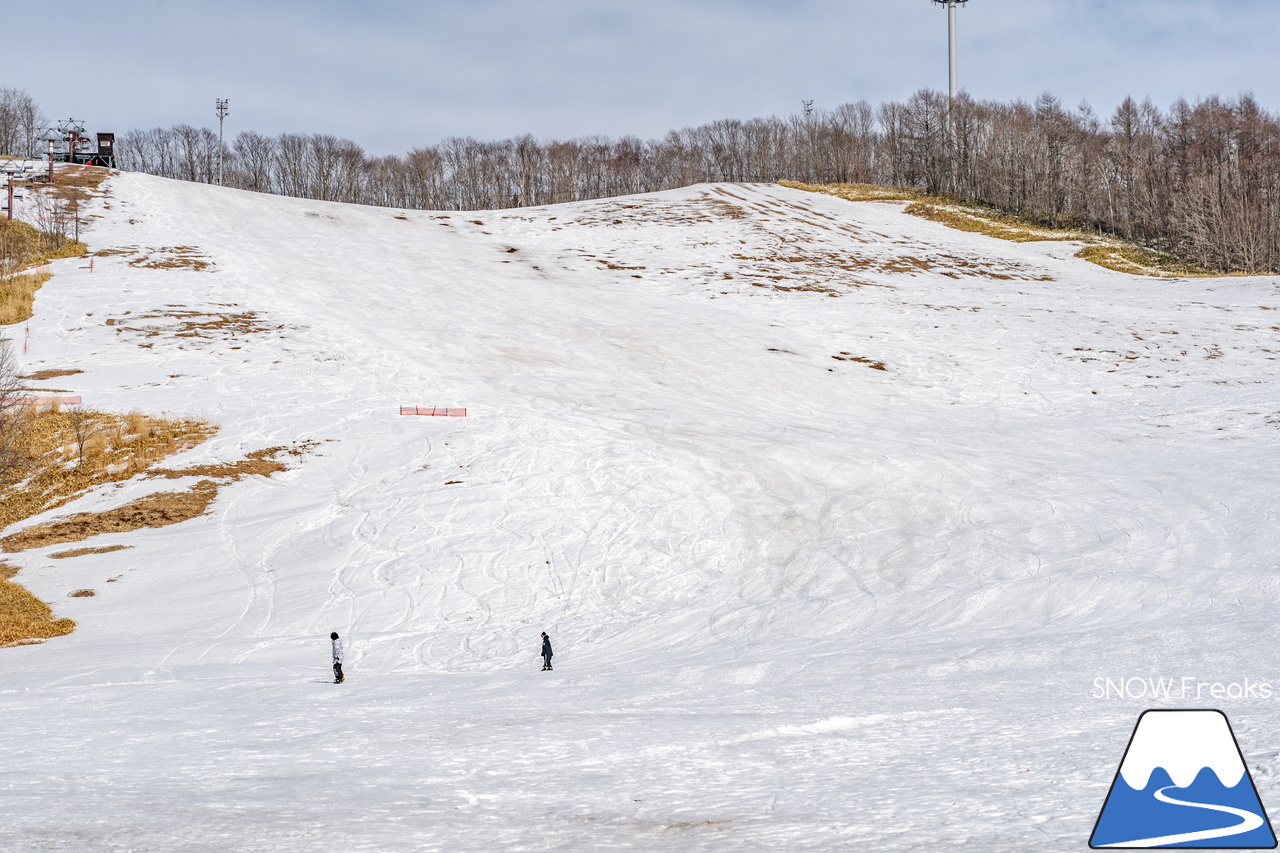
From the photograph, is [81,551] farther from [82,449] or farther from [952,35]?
[952,35]

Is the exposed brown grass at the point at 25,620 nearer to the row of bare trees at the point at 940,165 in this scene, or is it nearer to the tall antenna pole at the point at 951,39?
the row of bare trees at the point at 940,165

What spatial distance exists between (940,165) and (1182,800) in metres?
92.1

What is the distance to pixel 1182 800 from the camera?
4938 millimetres

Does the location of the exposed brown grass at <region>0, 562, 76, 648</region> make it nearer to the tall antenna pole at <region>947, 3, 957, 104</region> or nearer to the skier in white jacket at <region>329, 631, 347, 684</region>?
the skier in white jacket at <region>329, 631, 347, 684</region>

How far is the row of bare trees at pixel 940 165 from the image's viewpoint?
67125mm

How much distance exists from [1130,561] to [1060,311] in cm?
2726

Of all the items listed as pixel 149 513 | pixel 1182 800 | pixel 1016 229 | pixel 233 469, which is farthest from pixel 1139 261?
pixel 1182 800

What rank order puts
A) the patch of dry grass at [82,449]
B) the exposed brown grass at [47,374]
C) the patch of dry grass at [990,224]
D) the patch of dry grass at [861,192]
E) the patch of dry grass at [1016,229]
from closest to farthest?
the patch of dry grass at [82,449] → the exposed brown grass at [47,374] → the patch of dry grass at [1016,229] → the patch of dry grass at [990,224] → the patch of dry grass at [861,192]

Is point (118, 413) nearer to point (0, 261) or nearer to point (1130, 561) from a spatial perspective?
point (0, 261)

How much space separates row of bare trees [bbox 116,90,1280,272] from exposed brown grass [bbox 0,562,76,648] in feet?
213

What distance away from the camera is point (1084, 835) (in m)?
5.04

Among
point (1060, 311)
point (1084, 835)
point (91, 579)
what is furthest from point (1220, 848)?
point (1060, 311)

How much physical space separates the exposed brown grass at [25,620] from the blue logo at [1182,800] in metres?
16.5

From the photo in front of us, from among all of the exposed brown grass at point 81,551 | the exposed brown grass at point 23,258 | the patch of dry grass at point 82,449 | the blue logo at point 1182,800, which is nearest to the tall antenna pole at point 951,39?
the exposed brown grass at point 23,258
